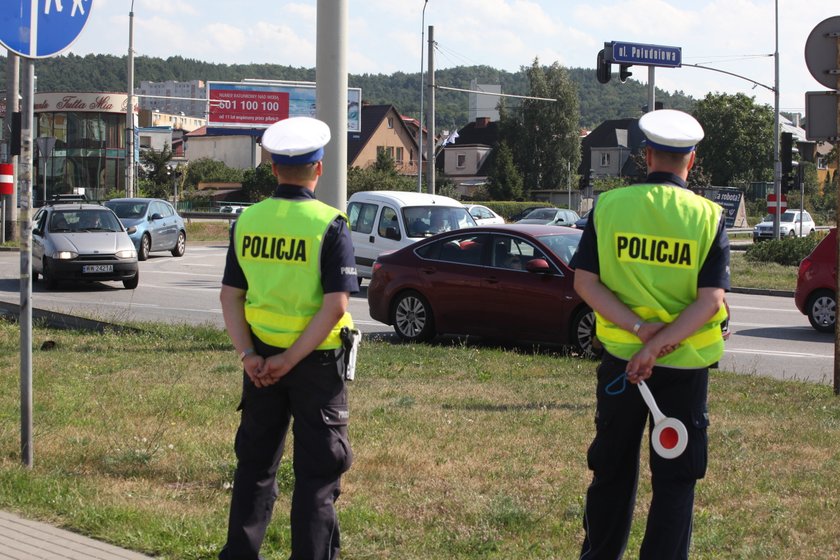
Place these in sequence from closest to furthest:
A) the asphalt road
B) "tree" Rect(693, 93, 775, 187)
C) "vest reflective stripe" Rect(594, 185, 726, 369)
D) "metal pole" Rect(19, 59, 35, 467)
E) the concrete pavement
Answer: "vest reflective stripe" Rect(594, 185, 726, 369) → the concrete pavement → "metal pole" Rect(19, 59, 35, 467) → the asphalt road → "tree" Rect(693, 93, 775, 187)

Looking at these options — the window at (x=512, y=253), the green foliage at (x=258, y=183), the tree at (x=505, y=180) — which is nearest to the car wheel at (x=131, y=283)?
the window at (x=512, y=253)

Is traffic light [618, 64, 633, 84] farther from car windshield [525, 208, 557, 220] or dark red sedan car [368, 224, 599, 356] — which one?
car windshield [525, 208, 557, 220]

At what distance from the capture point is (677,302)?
4.29 meters

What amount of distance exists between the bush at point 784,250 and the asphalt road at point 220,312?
23.7 ft

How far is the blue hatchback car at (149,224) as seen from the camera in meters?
29.1

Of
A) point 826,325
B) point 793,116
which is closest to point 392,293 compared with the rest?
point 826,325

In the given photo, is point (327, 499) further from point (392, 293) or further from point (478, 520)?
point (392, 293)

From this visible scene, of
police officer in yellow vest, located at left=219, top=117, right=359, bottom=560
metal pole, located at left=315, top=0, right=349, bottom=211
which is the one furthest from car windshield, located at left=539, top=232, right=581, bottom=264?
police officer in yellow vest, located at left=219, top=117, right=359, bottom=560

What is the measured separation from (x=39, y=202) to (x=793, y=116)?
107m

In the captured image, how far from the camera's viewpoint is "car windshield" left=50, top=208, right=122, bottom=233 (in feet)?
72.5

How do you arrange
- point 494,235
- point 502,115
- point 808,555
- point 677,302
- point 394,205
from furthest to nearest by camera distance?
point 502,115, point 394,205, point 494,235, point 808,555, point 677,302

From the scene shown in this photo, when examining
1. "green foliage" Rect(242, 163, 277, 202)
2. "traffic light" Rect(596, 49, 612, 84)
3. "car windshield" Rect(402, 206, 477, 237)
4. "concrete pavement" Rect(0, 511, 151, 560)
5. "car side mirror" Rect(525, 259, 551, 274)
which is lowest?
"concrete pavement" Rect(0, 511, 151, 560)

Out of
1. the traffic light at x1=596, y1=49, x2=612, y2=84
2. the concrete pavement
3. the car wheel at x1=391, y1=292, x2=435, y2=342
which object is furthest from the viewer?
the traffic light at x1=596, y1=49, x2=612, y2=84

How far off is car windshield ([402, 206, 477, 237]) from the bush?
1292 cm
